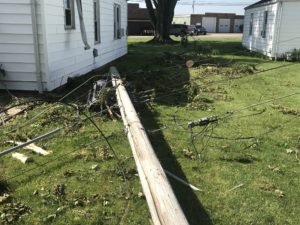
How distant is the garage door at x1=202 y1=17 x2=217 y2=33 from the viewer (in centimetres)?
7231

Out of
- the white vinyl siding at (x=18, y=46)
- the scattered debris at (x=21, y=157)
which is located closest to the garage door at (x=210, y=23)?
the white vinyl siding at (x=18, y=46)

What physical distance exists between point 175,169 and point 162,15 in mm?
28343

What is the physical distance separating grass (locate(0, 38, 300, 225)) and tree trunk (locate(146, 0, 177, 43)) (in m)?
24.7

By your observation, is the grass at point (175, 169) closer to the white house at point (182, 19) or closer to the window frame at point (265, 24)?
the window frame at point (265, 24)

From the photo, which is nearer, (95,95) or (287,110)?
(95,95)

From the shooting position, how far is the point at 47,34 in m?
8.64

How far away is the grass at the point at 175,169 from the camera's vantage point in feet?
13.0

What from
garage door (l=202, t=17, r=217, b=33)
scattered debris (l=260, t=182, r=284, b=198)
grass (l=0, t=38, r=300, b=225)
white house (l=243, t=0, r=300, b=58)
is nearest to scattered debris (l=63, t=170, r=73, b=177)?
grass (l=0, t=38, r=300, b=225)

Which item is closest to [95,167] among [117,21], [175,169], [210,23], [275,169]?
[175,169]

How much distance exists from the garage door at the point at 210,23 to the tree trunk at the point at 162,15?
135ft

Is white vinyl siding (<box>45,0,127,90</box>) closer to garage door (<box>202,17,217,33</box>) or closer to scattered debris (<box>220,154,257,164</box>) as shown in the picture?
scattered debris (<box>220,154,257,164</box>)

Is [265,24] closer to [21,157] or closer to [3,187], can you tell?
[21,157]

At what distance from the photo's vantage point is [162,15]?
31969 millimetres

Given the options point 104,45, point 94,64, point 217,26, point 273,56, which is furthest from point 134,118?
point 217,26
